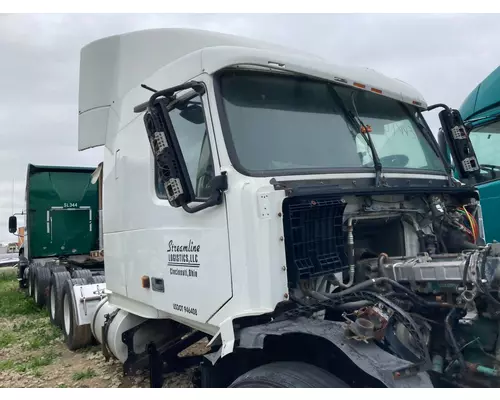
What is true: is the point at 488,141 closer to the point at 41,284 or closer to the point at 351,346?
the point at 351,346

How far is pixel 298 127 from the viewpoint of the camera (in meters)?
3.24

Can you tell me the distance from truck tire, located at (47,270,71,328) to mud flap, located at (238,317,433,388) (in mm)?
5768

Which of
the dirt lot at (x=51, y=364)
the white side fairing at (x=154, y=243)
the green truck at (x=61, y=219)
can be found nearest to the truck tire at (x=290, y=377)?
the white side fairing at (x=154, y=243)

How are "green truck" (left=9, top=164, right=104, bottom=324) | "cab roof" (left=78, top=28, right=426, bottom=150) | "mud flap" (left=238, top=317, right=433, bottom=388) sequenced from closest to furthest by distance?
"mud flap" (left=238, top=317, right=433, bottom=388) → "cab roof" (left=78, top=28, right=426, bottom=150) → "green truck" (left=9, top=164, right=104, bottom=324)

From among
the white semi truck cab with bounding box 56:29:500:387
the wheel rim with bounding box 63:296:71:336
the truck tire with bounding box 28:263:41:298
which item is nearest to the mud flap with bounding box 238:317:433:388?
the white semi truck cab with bounding box 56:29:500:387

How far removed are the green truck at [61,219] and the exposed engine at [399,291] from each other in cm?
880

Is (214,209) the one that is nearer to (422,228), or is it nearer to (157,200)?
(157,200)

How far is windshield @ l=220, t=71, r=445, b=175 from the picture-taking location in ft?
9.90

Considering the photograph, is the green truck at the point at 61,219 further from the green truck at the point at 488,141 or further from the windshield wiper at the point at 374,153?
the windshield wiper at the point at 374,153

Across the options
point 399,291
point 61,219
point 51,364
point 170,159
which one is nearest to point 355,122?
point 399,291

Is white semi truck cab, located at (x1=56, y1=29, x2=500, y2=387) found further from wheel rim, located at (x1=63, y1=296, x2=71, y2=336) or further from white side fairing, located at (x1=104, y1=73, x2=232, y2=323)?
wheel rim, located at (x1=63, y1=296, x2=71, y2=336)

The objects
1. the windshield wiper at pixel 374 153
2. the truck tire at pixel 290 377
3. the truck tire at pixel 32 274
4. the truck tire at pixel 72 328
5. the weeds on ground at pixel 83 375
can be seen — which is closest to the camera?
the truck tire at pixel 290 377

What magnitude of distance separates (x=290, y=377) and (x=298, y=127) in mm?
1592

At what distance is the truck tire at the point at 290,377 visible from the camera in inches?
96.3
